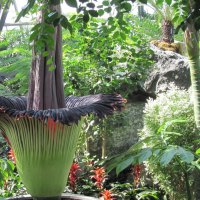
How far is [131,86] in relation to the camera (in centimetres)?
293

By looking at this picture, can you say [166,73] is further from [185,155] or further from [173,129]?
[185,155]

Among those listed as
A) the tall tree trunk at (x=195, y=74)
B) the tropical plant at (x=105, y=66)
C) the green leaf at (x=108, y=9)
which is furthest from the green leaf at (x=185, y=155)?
the tropical plant at (x=105, y=66)

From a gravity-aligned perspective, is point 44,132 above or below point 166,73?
below

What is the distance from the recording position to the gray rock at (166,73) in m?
2.97

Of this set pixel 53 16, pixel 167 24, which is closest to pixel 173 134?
pixel 53 16

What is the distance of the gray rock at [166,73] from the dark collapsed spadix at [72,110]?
5.19 feet

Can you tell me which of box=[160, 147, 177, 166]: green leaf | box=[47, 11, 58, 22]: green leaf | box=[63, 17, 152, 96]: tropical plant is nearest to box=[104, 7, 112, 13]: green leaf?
box=[47, 11, 58, 22]: green leaf

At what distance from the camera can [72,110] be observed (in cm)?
126

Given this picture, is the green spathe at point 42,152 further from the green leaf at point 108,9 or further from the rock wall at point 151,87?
the rock wall at point 151,87

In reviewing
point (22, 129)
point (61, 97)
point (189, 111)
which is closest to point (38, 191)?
point (22, 129)

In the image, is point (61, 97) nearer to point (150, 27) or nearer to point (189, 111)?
point (189, 111)

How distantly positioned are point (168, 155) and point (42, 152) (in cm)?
46

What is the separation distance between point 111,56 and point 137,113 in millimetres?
532

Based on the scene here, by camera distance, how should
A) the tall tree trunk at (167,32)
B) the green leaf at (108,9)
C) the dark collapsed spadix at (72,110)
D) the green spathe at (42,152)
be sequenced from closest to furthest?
the green leaf at (108,9)
the dark collapsed spadix at (72,110)
the green spathe at (42,152)
the tall tree trunk at (167,32)
